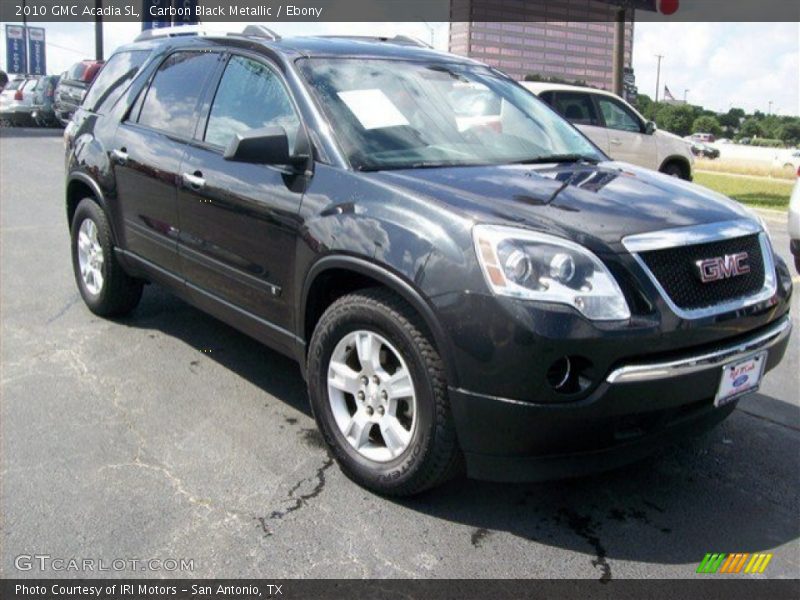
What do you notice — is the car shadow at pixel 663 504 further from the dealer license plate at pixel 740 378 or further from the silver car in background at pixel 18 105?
the silver car in background at pixel 18 105

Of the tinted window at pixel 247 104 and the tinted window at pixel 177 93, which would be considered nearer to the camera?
the tinted window at pixel 247 104

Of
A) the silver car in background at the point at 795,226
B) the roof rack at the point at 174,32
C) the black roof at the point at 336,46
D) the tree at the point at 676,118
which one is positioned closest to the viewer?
the black roof at the point at 336,46

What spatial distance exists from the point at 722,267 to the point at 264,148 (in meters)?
1.91

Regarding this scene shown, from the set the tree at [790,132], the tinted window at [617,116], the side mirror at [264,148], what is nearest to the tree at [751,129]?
the tree at [790,132]

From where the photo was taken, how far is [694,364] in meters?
2.89

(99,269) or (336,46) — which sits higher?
(336,46)

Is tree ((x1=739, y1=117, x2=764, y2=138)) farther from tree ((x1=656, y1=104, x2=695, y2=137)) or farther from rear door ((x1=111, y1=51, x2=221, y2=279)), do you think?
rear door ((x1=111, y1=51, x2=221, y2=279))

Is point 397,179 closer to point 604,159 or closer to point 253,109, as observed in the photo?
point 253,109

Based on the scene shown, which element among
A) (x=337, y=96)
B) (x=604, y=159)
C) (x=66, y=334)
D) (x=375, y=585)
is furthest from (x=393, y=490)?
(x=66, y=334)

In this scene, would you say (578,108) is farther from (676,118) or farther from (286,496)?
(676,118)

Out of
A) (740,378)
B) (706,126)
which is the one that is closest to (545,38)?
(740,378)

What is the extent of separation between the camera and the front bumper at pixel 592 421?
2.76 meters

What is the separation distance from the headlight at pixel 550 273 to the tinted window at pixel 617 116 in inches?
408

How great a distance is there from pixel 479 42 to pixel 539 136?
1636cm
